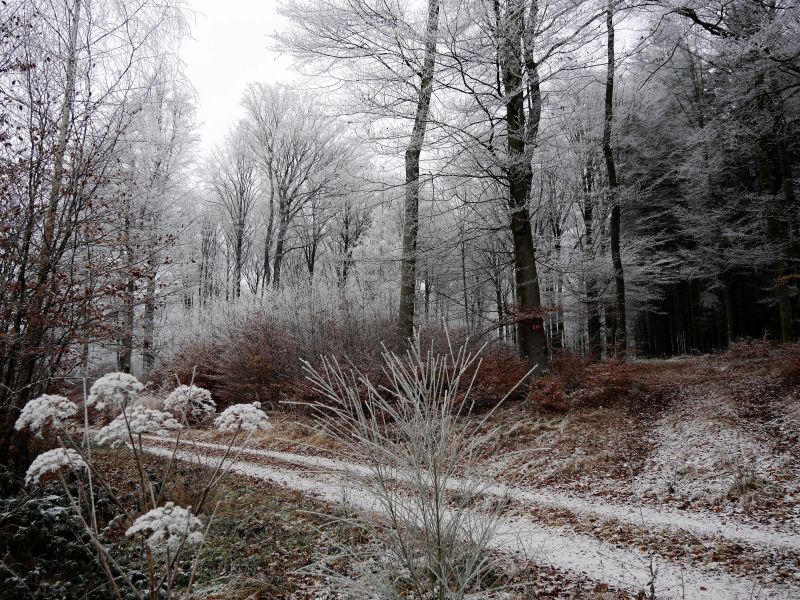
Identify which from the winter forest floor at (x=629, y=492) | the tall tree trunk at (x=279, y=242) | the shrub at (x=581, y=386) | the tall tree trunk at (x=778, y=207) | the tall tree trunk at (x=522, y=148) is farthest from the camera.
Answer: the tall tree trunk at (x=279, y=242)

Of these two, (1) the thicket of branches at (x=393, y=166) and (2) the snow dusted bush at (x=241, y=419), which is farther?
(1) the thicket of branches at (x=393, y=166)

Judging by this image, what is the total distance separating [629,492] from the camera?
558 cm

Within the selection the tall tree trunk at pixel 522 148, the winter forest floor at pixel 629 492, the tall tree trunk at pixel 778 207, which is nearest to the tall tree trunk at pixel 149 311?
the winter forest floor at pixel 629 492

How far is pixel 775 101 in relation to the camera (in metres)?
10.7

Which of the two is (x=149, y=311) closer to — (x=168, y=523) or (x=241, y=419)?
(x=241, y=419)

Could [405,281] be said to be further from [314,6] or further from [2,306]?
[2,306]

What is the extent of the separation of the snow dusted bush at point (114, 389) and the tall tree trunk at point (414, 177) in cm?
651

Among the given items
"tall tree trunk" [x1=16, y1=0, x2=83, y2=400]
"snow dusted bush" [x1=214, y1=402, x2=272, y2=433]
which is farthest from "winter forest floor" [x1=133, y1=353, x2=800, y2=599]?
"tall tree trunk" [x1=16, y1=0, x2=83, y2=400]

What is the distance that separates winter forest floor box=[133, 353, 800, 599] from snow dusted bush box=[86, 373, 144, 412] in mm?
933

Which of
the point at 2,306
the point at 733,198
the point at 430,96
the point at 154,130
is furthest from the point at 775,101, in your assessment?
the point at 154,130

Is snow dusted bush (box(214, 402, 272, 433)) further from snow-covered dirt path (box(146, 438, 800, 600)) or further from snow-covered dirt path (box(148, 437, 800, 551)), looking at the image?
snow-covered dirt path (box(148, 437, 800, 551))

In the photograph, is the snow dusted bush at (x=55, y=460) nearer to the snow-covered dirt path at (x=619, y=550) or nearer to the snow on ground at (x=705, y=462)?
the snow-covered dirt path at (x=619, y=550)

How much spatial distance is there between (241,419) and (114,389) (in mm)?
632

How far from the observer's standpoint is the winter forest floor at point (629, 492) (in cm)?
355
